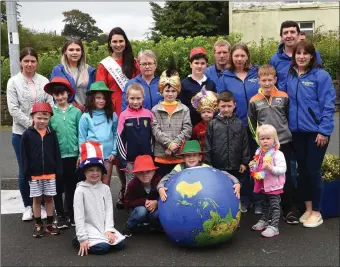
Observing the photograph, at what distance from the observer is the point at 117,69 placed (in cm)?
618

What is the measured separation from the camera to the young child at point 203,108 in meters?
5.55

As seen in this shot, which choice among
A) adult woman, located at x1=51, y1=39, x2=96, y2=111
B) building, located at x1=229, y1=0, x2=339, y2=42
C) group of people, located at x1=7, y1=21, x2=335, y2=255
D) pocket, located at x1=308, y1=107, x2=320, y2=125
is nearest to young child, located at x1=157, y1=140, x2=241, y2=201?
group of people, located at x1=7, y1=21, x2=335, y2=255

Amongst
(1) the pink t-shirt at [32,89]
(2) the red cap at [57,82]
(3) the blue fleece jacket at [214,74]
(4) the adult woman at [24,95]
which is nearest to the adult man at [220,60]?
(3) the blue fleece jacket at [214,74]

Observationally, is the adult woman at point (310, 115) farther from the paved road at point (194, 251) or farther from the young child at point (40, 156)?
the young child at point (40, 156)

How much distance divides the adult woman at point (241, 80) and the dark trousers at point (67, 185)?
86.9 inches

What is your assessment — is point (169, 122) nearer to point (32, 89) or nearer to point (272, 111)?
point (272, 111)

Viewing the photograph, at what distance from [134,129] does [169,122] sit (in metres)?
0.44

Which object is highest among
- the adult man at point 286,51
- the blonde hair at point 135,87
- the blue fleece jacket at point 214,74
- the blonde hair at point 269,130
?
the adult man at point 286,51

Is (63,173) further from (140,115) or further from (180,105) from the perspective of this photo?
(180,105)

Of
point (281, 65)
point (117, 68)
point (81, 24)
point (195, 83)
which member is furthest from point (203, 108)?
point (81, 24)

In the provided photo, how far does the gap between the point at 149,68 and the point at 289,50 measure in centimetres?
189

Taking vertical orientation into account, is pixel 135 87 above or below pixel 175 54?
below

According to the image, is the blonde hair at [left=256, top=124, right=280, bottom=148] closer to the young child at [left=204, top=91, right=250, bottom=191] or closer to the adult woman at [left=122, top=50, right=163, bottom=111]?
the young child at [left=204, top=91, right=250, bottom=191]

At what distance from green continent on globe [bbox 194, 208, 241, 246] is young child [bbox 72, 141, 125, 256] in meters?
0.91
